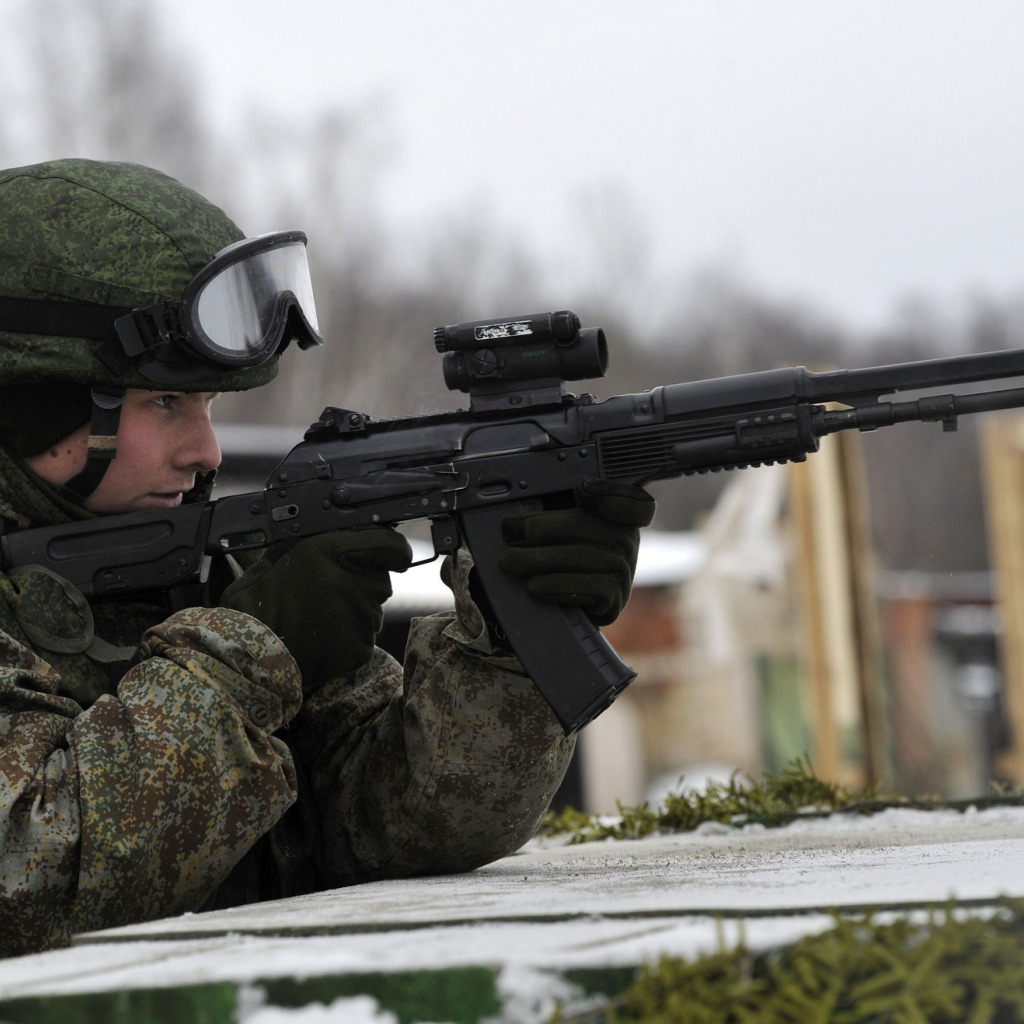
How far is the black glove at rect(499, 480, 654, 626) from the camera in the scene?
7.94 feet

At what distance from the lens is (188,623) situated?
2.28 metres

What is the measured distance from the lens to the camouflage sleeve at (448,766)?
2.50 metres

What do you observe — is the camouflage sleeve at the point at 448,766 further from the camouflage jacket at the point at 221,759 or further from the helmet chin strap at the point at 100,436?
the helmet chin strap at the point at 100,436

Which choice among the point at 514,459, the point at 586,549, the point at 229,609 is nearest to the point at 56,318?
the point at 229,609

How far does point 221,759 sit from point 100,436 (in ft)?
2.58

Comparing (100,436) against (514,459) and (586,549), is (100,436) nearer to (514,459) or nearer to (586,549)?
(514,459)

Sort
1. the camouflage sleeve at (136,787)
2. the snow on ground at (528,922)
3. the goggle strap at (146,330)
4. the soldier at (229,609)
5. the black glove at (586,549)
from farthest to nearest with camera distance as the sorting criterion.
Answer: the goggle strap at (146,330), the black glove at (586,549), the soldier at (229,609), the camouflage sleeve at (136,787), the snow on ground at (528,922)

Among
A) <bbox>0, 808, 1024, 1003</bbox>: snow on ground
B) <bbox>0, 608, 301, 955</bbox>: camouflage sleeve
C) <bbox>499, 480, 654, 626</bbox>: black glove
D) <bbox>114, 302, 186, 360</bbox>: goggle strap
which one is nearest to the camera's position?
<bbox>0, 808, 1024, 1003</bbox>: snow on ground

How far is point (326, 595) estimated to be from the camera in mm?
2438

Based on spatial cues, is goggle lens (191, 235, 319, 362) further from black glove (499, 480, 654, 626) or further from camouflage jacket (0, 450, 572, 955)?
black glove (499, 480, 654, 626)

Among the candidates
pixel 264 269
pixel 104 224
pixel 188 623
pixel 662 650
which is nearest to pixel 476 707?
pixel 188 623

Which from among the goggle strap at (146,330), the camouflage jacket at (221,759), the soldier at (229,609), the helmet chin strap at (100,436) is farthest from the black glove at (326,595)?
the goggle strap at (146,330)

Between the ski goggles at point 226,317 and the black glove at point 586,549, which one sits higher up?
the ski goggles at point 226,317

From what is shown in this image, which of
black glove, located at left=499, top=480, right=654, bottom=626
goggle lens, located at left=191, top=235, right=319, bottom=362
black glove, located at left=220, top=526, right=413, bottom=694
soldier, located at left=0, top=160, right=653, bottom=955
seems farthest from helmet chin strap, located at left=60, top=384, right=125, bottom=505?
black glove, located at left=499, top=480, right=654, bottom=626
